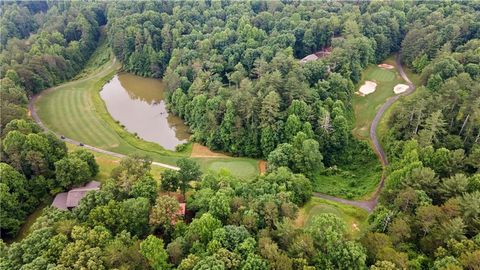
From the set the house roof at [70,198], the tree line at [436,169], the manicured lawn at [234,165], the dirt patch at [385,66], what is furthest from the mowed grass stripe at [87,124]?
Answer: the dirt patch at [385,66]

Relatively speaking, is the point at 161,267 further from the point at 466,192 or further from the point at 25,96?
the point at 25,96

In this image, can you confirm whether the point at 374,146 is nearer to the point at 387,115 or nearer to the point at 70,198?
the point at 387,115

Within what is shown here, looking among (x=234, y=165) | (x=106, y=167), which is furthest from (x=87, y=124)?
(x=234, y=165)

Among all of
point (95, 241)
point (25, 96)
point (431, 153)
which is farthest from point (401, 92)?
point (25, 96)

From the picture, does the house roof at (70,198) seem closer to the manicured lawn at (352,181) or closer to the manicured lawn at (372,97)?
the manicured lawn at (352,181)

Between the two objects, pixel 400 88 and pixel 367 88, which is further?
pixel 367 88

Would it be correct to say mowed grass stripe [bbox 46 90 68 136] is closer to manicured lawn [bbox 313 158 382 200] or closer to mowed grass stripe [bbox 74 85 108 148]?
mowed grass stripe [bbox 74 85 108 148]
